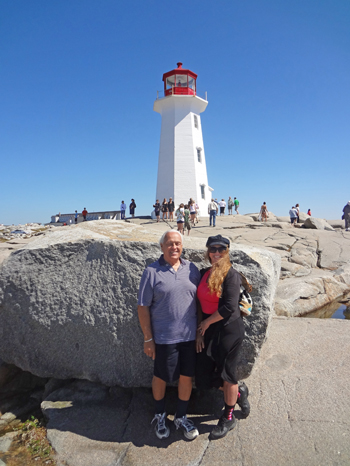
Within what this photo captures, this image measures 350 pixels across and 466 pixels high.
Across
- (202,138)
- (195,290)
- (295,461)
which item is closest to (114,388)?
(195,290)

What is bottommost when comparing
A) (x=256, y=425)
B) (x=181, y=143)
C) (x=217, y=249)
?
(x=256, y=425)

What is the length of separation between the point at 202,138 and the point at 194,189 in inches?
222

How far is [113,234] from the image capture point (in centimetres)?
449

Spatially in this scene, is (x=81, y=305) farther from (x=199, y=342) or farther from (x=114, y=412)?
(x=199, y=342)

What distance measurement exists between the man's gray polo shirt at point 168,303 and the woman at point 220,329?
0.46 ft

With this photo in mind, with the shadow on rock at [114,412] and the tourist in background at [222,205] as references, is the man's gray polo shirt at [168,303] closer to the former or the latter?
the shadow on rock at [114,412]

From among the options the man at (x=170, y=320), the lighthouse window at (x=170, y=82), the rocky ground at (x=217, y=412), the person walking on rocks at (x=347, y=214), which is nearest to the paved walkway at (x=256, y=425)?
the rocky ground at (x=217, y=412)

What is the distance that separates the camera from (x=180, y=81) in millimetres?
29016

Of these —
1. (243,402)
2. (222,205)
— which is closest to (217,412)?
(243,402)

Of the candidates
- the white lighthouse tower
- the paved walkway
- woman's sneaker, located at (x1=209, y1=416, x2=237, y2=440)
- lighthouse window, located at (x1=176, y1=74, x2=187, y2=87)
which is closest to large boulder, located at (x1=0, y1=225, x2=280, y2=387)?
the paved walkway

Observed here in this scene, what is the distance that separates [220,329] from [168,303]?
0.56 m

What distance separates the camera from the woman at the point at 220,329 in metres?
3.00

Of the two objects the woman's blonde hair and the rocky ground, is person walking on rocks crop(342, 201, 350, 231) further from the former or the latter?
the woman's blonde hair

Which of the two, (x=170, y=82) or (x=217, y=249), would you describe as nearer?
(x=217, y=249)
